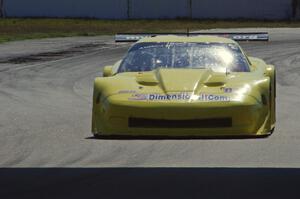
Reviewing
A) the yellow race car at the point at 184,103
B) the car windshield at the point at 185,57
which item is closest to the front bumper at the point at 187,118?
the yellow race car at the point at 184,103

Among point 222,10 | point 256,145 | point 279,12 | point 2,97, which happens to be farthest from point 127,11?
point 256,145

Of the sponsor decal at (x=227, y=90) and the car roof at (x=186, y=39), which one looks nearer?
the sponsor decal at (x=227, y=90)

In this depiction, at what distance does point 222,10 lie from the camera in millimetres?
59094

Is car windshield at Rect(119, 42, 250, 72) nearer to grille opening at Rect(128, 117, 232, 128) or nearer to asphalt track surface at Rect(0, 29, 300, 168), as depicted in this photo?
asphalt track surface at Rect(0, 29, 300, 168)

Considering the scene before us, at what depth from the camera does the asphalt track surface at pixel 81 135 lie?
9648 millimetres

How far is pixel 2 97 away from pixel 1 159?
23.4ft

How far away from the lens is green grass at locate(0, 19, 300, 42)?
44.7 metres

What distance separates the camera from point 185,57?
9914mm

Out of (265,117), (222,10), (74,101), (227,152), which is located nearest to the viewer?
(265,117)

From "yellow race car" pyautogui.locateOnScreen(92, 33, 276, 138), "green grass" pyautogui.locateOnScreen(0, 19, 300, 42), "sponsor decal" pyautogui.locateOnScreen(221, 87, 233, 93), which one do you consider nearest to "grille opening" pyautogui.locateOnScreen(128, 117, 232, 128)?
"yellow race car" pyautogui.locateOnScreen(92, 33, 276, 138)

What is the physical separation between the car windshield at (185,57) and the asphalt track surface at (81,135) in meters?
1.04

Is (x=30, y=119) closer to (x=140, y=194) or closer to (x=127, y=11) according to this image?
Result: (x=140, y=194)

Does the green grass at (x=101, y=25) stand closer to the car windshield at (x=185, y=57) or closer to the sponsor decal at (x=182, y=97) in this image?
the car windshield at (x=185, y=57)

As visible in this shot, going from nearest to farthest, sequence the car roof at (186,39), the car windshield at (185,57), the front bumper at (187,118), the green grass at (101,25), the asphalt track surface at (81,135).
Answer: the front bumper at (187,118) → the asphalt track surface at (81,135) → the car windshield at (185,57) → the car roof at (186,39) → the green grass at (101,25)
